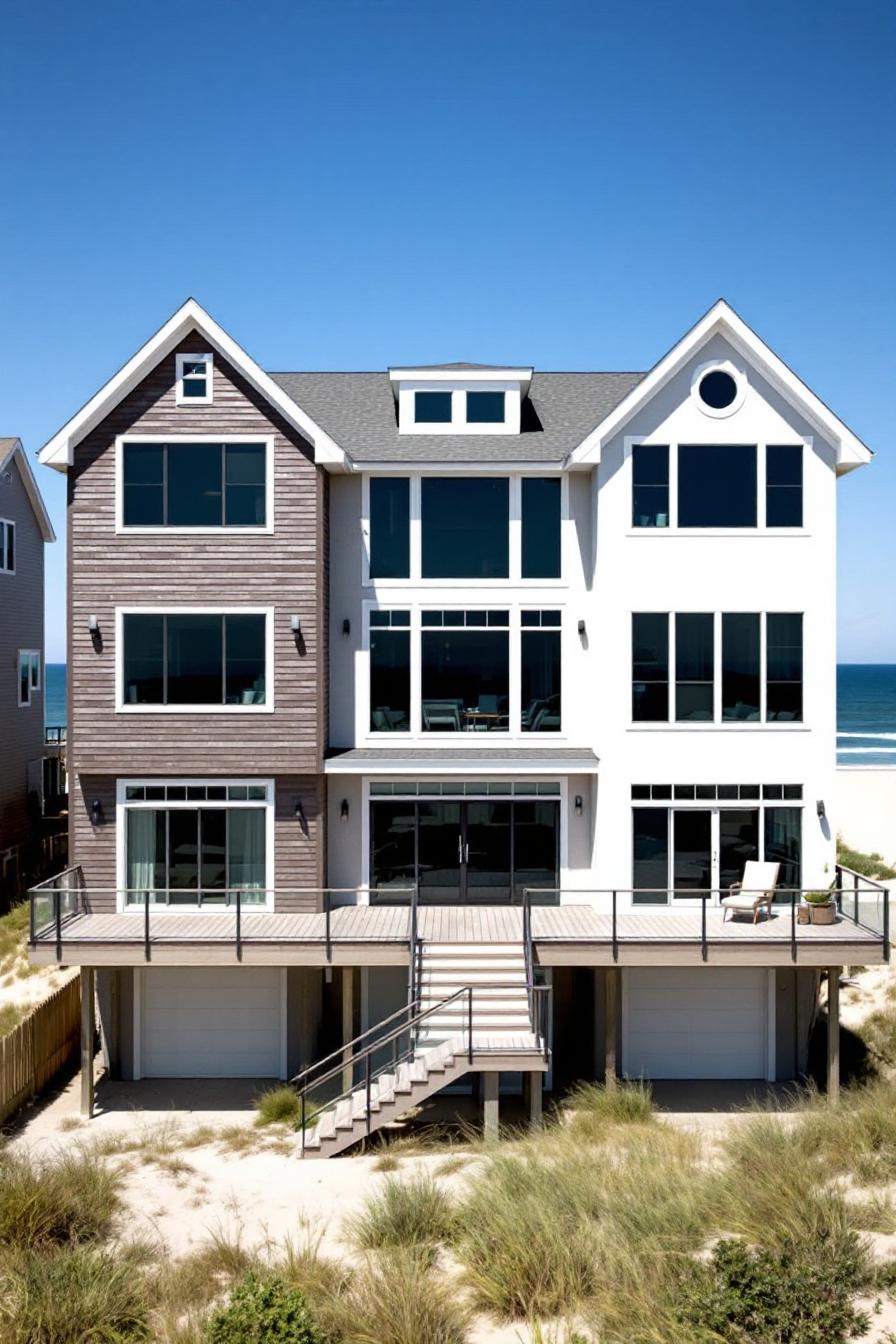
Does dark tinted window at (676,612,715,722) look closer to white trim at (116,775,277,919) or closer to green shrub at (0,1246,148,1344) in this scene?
white trim at (116,775,277,919)

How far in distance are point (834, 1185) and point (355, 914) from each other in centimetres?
880

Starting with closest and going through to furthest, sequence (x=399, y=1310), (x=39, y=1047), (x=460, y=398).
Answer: (x=399, y=1310) → (x=39, y=1047) → (x=460, y=398)

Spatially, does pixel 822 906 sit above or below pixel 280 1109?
above

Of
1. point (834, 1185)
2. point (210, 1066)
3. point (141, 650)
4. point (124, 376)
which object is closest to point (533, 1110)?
point (834, 1185)

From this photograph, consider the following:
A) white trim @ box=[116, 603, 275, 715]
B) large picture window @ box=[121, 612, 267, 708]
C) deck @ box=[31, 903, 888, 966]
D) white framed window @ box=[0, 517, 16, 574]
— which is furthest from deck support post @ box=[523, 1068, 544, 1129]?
white framed window @ box=[0, 517, 16, 574]

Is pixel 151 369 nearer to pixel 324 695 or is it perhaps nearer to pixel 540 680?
pixel 324 695

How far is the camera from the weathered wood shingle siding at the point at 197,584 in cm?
1702

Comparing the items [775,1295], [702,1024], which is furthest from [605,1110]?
[775,1295]

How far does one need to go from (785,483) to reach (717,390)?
1987mm

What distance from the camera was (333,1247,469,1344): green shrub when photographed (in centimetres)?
834

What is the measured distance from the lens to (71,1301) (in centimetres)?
873

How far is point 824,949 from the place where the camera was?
15258 millimetres

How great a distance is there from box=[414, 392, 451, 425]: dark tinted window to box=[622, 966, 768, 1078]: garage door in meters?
10.7

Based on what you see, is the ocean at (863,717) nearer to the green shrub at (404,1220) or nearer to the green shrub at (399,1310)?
the green shrub at (404,1220)
